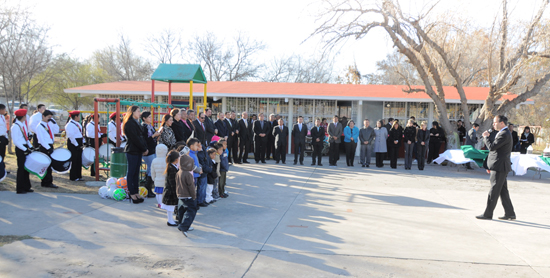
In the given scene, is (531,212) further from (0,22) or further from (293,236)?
(0,22)

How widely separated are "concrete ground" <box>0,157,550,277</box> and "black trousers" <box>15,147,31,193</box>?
217 mm

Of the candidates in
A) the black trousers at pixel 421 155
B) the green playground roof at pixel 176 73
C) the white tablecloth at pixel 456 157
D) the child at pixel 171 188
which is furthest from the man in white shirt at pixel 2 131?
the white tablecloth at pixel 456 157

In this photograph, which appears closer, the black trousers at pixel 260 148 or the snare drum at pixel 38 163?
the snare drum at pixel 38 163

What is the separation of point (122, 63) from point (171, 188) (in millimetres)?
38657

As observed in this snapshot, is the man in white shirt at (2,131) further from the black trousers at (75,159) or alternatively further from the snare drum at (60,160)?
the black trousers at (75,159)

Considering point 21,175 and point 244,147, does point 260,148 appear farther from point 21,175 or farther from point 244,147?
point 21,175

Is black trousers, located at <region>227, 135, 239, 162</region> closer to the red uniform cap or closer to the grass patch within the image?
the red uniform cap

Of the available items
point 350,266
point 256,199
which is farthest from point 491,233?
point 256,199

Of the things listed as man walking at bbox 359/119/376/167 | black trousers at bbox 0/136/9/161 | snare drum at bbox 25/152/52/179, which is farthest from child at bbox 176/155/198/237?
man walking at bbox 359/119/376/167

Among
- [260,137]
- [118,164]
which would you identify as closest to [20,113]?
[118,164]

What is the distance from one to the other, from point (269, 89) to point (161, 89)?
5145 millimetres

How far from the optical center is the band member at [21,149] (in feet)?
25.3

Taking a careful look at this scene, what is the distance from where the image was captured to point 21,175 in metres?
7.73

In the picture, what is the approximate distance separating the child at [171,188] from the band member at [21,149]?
12.9ft
